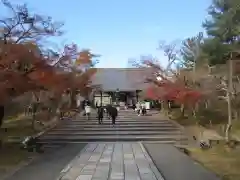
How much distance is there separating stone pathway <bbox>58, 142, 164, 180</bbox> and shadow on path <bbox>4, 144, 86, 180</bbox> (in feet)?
0.95

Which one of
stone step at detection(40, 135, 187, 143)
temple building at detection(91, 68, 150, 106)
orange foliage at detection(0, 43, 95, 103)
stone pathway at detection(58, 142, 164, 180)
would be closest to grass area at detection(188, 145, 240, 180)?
stone pathway at detection(58, 142, 164, 180)

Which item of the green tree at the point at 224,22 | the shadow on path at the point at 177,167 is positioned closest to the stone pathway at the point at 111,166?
the shadow on path at the point at 177,167

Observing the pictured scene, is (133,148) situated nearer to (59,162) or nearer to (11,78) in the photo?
(59,162)

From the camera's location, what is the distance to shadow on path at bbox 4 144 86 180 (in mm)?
10570

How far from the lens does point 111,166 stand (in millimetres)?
12242

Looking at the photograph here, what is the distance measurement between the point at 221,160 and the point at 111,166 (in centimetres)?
513

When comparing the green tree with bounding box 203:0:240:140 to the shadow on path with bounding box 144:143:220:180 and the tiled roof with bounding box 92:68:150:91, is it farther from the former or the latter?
the tiled roof with bounding box 92:68:150:91

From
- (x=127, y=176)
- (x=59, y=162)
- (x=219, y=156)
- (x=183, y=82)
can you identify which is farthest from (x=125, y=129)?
(x=127, y=176)

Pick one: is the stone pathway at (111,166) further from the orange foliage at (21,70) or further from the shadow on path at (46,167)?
the orange foliage at (21,70)

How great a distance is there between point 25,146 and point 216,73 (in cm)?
1676

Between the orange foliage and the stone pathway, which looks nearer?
the stone pathway

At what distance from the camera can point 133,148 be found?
17531mm

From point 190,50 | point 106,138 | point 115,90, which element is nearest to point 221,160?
point 106,138

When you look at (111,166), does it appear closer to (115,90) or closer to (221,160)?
(221,160)
